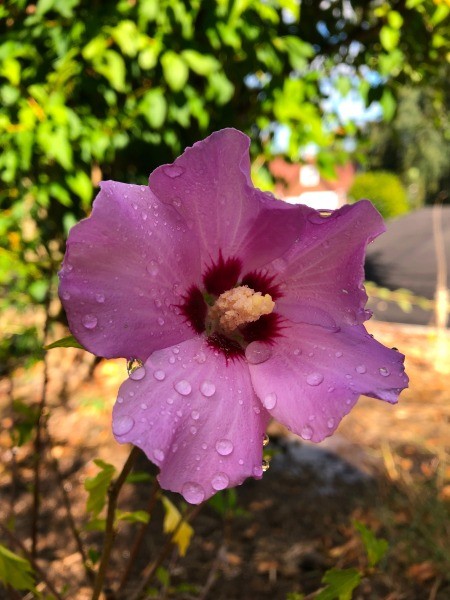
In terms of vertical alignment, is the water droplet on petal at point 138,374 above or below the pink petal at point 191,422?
above

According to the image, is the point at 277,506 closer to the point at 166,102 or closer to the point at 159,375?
the point at 166,102

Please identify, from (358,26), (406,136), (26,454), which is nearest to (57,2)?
(358,26)

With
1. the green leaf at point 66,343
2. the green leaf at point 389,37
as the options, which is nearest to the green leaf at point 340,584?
the green leaf at point 66,343

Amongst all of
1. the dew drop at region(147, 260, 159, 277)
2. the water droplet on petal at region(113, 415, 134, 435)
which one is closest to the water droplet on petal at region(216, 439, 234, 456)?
the water droplet on petal at region(113, 415, 134, 435)

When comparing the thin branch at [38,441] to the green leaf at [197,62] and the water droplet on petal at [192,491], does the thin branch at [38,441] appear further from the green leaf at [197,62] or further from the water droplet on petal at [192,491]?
the green leaf at [197,62]

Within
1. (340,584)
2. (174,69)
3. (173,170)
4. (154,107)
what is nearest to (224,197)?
(173,170)

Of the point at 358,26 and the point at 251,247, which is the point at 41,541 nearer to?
the point at 251,247
